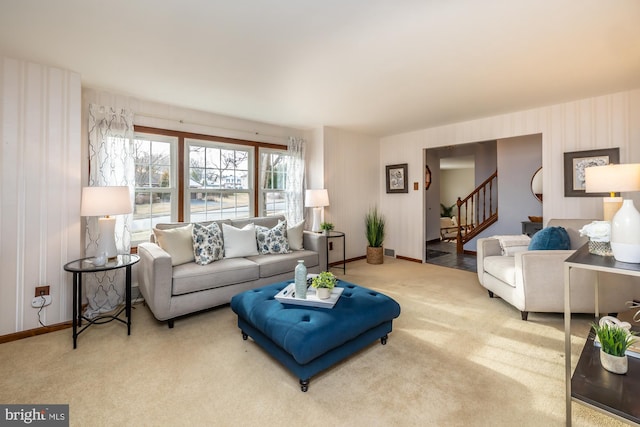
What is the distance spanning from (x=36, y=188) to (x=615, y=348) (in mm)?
4158

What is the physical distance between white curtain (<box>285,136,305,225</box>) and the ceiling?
1231mm

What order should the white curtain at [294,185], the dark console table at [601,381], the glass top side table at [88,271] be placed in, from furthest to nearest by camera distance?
the white curtain at [294,185]
the glass top side table at [88,271]
the dark console table at [601,381]

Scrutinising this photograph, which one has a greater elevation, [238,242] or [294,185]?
[294,185]

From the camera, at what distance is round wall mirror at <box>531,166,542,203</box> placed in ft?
15.6

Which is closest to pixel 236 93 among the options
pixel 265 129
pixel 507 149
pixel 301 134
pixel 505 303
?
pixel 265 129

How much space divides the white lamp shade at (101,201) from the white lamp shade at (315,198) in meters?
2.34

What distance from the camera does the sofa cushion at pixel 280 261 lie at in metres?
3.21

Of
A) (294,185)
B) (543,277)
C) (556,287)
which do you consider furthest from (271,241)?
(556,287)

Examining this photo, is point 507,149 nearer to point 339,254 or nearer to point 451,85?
point 451,85

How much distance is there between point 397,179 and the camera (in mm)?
5305

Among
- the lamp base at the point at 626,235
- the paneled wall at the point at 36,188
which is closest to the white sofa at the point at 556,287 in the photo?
the lamp base at the point at 626,235

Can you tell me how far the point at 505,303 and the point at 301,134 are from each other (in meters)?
3.73

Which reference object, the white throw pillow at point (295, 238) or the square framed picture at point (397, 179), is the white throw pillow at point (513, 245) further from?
the white throw pillow at point (295, 238)

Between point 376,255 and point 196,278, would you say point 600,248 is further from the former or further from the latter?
point 376,255
